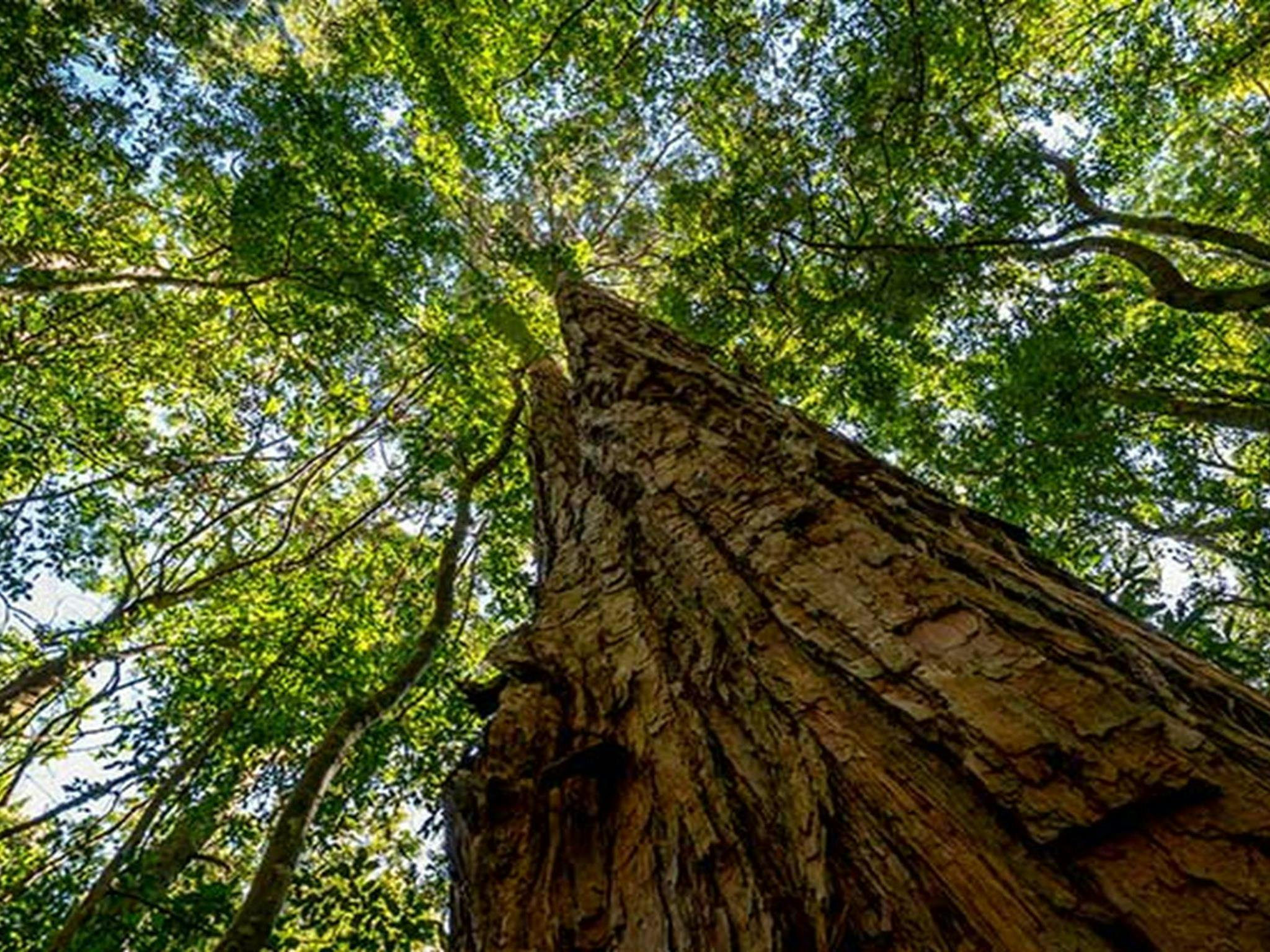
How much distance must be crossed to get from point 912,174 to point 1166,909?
8.54 meters

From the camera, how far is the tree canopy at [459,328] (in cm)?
673

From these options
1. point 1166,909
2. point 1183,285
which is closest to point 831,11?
point 1183,285

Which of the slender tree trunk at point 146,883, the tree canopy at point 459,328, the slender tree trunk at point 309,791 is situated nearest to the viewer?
the slender tree trunk at point 309,791

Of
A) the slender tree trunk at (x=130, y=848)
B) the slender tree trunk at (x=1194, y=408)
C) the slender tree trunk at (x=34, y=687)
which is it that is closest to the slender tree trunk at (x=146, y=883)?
the slender tree trunk at (x=130, y=848)

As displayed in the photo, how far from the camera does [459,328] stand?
886 centimetres

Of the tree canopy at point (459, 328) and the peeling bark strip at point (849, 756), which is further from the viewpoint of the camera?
the tree canopy at point (459, 328)

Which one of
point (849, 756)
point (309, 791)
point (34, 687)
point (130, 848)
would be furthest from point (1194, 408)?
point (34, 687)

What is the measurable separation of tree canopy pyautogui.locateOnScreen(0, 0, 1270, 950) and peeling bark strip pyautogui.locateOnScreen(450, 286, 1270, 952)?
432 centimetres

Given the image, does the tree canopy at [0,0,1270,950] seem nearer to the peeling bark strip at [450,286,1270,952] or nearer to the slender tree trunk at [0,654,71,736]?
the slender tree trunk at [0,654,71,736]

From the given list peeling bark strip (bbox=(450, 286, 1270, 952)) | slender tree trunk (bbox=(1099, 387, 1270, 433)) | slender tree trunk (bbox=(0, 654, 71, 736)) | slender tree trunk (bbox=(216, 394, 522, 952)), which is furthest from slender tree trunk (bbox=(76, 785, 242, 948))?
slender tree trunk (bbox=(1099, 387, 1270, 433))

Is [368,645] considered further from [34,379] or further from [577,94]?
[577,94]

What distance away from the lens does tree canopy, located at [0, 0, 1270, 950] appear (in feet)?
22.1

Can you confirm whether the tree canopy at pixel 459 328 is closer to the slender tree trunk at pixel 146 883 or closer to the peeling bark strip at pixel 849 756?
the slender tree trunk at pixel 146 883

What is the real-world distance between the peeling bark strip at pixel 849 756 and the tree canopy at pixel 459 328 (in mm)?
4322
